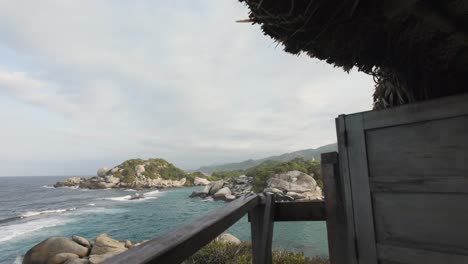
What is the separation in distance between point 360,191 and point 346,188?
0.12m

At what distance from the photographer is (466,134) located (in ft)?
5.86

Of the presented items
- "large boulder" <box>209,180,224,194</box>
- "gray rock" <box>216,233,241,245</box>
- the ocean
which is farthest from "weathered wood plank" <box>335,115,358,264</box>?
"large boulder" <box>209,180,224,194</box>

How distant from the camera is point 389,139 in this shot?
2.14m

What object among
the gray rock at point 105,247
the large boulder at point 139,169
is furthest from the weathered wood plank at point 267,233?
the large boulder at point 139,169

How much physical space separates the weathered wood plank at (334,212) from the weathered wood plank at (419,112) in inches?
17.9

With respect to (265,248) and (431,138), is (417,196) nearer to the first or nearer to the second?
(431,138)

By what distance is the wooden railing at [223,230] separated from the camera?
0.95 meters

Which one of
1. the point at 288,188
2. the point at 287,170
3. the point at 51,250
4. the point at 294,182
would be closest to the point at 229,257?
the point at 51,250

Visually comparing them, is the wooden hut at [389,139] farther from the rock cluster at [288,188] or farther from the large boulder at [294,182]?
the large boulder at [294,182]

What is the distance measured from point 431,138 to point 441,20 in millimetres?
838

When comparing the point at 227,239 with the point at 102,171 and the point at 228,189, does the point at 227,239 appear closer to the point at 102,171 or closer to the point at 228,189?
the point at 228,189

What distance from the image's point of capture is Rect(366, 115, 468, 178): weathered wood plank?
71.4 inches

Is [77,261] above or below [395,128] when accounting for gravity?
below

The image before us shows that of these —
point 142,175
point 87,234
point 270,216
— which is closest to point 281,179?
point 87,234
